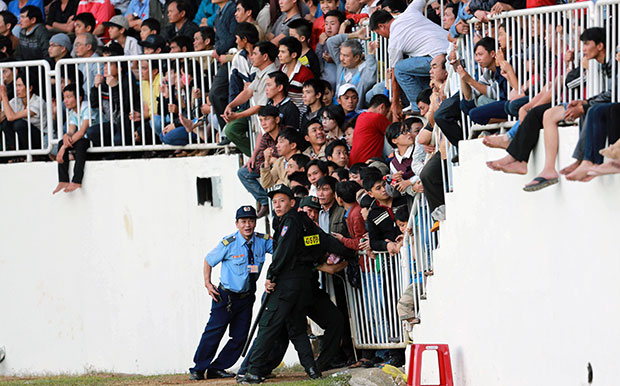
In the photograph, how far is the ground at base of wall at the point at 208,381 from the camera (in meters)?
11.7

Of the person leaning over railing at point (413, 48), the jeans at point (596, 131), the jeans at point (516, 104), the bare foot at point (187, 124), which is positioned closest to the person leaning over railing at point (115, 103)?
the bare foot at point (187, 124)

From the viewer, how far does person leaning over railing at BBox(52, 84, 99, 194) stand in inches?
632

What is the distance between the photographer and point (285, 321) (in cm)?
1266

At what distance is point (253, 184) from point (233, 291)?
178 cm

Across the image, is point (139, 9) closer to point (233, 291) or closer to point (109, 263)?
point (109, 263)

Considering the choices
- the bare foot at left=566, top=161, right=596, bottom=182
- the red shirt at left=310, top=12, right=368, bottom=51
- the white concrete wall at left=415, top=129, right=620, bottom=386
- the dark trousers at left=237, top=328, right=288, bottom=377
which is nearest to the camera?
the bare foot at left=566, top=161, right=596, bottom=182

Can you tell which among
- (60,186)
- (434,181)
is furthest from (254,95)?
(434,181)

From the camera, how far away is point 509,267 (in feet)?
30.7

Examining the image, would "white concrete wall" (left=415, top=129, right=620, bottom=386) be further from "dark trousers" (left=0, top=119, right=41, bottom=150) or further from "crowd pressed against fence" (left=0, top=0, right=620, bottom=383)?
"dark trousers" (left=0, top=119, right=41, bottom=150)

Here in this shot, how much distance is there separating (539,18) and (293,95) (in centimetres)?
562

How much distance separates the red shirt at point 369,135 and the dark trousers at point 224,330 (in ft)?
6.96

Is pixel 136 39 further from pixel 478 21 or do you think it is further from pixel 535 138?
pixel 535 138

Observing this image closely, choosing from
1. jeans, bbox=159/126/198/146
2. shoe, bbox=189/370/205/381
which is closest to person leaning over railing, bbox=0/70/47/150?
jeans, bbox=159/126/198/146

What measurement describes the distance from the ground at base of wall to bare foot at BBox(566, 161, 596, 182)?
4.34 meters
